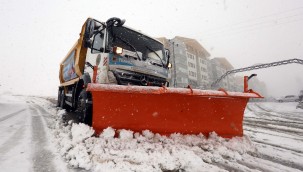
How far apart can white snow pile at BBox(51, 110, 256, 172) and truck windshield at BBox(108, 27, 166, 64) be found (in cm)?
191

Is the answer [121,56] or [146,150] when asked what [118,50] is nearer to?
[121,56]

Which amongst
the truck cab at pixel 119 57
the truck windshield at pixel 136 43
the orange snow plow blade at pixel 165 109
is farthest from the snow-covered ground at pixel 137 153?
the truck windshield at pixel 136 43

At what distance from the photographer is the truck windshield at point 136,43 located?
450 centimetres

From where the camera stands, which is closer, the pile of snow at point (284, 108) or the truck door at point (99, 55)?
the truck door at point (99, 55)

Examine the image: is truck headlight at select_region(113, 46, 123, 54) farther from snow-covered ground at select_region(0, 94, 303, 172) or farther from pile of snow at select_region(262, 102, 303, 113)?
pile of snow at select_region(262, 102, 303, 113)

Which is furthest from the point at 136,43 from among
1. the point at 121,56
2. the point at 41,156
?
the point at 41,156

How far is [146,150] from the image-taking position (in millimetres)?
3197

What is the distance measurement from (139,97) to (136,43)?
1678mm

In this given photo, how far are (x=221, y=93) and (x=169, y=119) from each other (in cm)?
108

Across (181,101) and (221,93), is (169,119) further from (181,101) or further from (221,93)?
(221,93)

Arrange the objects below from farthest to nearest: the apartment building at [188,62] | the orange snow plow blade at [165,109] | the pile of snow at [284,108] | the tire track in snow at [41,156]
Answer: the apartment building at [188,62] < the pile of snow at [284,108] < the orange snow plow blade at [165,109] < the tire track in snow at [41,156]

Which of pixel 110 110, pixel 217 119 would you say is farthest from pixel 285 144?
pixel 110 110

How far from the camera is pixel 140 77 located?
4.26 meters

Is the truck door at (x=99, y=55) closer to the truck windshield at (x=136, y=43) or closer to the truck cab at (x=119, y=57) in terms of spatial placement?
the truck cab at (x=119, y=57)
